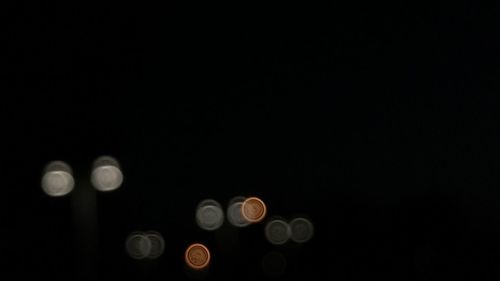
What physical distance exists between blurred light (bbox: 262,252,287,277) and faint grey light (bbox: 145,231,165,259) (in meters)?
4.10

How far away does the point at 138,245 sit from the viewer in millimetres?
40375

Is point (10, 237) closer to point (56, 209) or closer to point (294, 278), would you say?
point (56, 209)

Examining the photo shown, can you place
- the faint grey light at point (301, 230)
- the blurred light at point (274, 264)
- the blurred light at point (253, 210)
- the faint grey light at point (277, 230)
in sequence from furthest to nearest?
the faint grey light at point (301, 230), the faint grey light at point (277, 230), the blurred light at point (274, 264), the blurred light at point (253, 210)

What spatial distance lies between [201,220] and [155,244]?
232 inches

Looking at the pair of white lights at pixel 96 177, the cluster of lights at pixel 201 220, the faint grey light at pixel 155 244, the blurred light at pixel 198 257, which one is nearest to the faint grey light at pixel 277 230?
the cluster of lights at pixel 201 220

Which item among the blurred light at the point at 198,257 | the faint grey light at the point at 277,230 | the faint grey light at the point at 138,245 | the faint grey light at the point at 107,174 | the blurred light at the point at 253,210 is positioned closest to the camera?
the faint grey light at the point at 107,174

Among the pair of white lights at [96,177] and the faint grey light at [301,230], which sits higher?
the faint grey light at [301,230]

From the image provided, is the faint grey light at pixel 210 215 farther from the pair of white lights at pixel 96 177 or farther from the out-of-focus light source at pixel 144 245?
the pair of white lights at pixel 96 177

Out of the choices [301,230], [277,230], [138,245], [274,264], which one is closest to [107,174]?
[274,264]

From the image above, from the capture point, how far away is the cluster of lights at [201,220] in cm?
2028

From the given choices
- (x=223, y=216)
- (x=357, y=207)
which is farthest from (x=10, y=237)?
(x=357, y=207)

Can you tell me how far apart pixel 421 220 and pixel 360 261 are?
2.33 m

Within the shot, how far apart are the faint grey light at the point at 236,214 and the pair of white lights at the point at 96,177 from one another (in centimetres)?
1217

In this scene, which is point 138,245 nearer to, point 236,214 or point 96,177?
point 236,214
